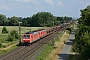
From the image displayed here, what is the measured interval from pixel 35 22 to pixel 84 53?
152175 mm

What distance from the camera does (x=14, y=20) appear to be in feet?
567

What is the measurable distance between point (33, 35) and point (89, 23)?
19.7 meters

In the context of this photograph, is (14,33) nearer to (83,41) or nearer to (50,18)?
(83,41)

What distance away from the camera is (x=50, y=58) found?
38.5 metres

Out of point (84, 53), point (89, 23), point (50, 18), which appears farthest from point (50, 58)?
point (50, 18)

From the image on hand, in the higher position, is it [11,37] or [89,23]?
[89,23]

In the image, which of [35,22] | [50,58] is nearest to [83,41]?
[50,58]

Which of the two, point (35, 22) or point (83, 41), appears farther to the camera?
point (35, 22)

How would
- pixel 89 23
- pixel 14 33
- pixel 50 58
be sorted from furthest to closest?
1. pixel 14 33
2. pixel 89 23
3. pixel 50 58

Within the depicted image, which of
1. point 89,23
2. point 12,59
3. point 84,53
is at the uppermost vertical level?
point 89,23

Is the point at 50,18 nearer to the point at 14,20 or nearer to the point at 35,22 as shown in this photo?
the point at 35,22

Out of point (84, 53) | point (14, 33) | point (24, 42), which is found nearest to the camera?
point (84, 53)

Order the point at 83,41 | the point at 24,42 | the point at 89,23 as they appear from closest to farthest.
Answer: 1. the point at 83,41
2. the point at 89,23
3. the point at 24,42

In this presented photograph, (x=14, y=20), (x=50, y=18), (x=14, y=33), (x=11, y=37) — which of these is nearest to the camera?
(x=11, y=37)
